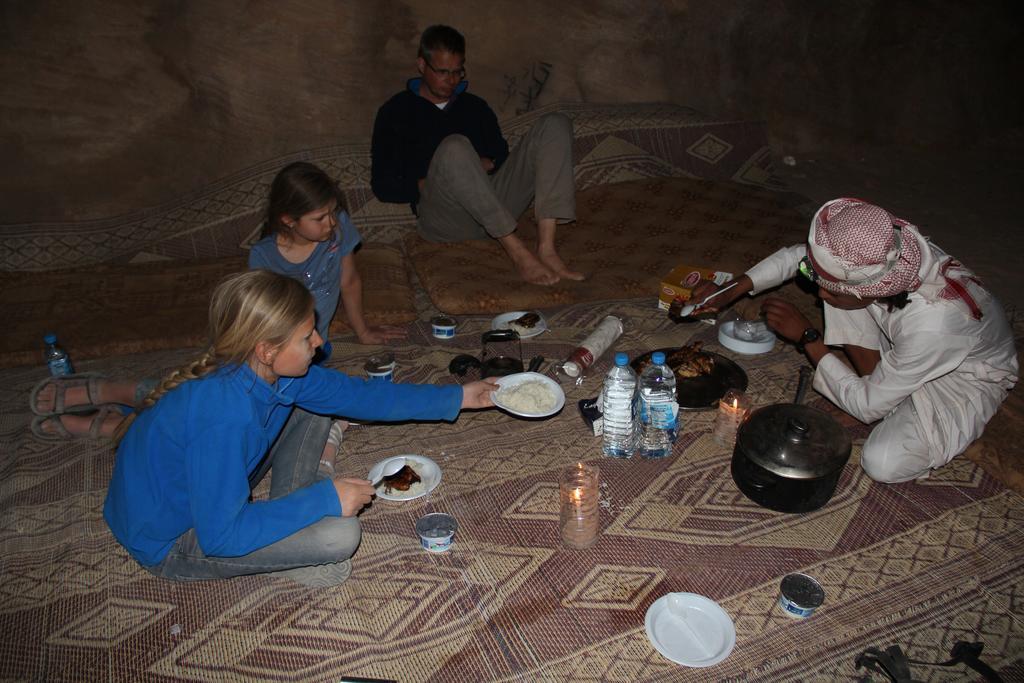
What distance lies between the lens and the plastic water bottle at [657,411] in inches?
119

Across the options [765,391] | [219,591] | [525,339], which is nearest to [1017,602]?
[765,391]

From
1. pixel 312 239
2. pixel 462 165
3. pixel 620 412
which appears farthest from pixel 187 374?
pixel 462 165

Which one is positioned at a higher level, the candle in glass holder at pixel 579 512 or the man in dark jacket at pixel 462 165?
the man in dark jacket at pixel 462 165

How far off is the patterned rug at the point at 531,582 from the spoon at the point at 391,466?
15cm

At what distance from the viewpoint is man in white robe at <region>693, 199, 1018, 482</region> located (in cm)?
267

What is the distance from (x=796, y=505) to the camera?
9.19 feet

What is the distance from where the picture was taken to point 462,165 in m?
4.49

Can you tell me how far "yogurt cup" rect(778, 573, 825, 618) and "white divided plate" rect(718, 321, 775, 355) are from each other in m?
1.69

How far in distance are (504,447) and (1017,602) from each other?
83.7 inches

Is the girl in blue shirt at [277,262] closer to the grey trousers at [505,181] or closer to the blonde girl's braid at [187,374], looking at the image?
the blonde girl's braid at [187,374]

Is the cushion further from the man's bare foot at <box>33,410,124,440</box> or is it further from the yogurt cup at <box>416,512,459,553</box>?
the man's bare foot at <box>33,410,124,440</box>

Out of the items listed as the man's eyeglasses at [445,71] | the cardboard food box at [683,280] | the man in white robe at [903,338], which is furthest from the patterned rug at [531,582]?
the man's eyeglasses at [445,71]

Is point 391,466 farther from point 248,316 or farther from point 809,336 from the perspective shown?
point 809,336

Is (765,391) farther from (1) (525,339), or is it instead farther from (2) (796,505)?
(1) (525,339)
